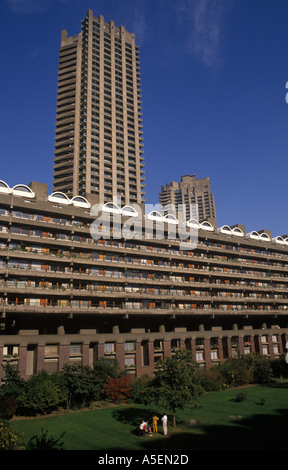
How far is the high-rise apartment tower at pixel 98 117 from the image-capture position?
4077 inches

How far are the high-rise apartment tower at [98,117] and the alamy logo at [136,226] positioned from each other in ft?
116

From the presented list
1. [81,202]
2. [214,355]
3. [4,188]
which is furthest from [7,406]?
[214,355]

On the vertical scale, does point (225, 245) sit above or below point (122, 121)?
below

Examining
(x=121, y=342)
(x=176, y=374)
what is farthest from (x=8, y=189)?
(x=176, y=374)

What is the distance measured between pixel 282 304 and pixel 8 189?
64.9 metres

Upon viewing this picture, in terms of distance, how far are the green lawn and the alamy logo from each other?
1202 inches

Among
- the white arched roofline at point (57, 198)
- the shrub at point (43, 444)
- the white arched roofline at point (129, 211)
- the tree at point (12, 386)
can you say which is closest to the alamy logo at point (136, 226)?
the white arched roofline at point (129, 211)

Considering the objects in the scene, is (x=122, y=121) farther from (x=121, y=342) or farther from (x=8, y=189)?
(x=121, y=342)

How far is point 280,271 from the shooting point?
88125 mm

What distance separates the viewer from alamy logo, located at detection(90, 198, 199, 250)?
62.6 meters

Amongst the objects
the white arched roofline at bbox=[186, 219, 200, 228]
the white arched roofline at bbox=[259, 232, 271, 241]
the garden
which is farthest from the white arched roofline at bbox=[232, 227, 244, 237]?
the garden

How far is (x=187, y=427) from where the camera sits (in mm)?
30641

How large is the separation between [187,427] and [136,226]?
39.9 meters

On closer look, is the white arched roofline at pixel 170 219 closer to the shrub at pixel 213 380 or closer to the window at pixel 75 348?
the shrub at pixel 213 380
